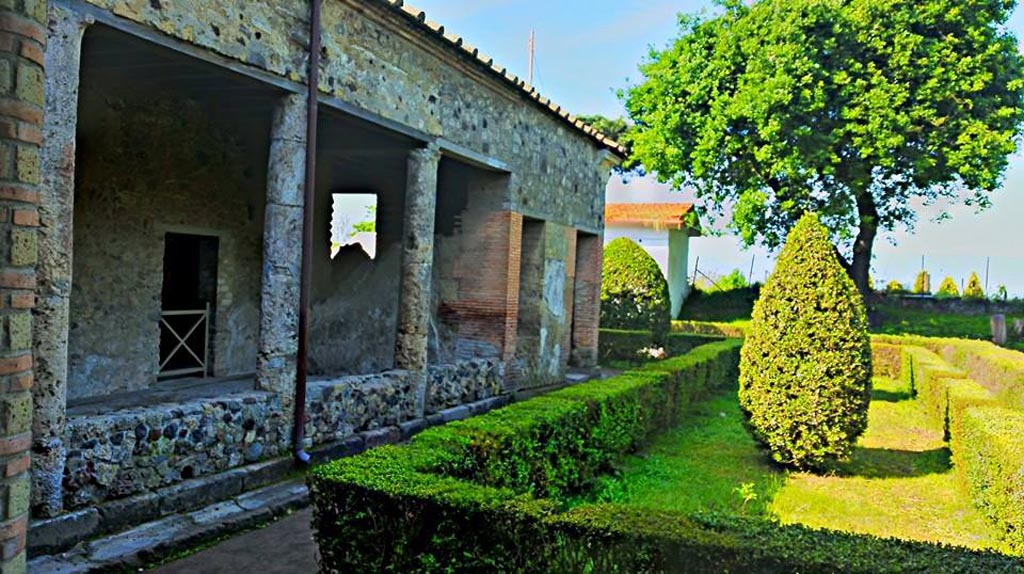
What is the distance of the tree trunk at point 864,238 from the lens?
23953 mm

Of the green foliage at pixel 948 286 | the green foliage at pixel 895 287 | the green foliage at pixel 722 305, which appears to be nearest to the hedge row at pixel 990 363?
the green foliage at pixel 722 305

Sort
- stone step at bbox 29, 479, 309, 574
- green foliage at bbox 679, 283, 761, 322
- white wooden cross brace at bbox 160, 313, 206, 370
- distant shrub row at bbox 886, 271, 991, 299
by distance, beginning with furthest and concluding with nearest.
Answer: distant shrub row at bbox 886, 271, 991, 299
green foliage at bbox 679, 283, 761, 322
white wooden cross brace at bbox 160, 313, 206, 370
stone step at bbox 29, 479, 309, 574

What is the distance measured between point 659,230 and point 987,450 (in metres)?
24.0

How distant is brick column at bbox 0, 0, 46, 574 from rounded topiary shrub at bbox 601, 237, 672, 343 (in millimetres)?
16496

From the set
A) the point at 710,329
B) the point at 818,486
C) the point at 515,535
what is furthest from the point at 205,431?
the point at 710,329

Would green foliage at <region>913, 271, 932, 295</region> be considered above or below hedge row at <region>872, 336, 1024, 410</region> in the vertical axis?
above

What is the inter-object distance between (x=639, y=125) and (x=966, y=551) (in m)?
23.6

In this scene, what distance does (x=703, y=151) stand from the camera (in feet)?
76.1

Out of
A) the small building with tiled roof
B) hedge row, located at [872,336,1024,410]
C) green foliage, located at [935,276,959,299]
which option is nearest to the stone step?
hedge row, located at [872,336,1024,410]

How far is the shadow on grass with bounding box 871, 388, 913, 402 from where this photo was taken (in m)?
15.2

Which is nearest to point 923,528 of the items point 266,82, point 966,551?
point 966,551

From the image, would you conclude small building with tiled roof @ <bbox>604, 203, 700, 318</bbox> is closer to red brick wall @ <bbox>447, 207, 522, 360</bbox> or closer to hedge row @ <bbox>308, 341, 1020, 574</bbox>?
red brick wall @ <bbox>447, 207, 522, 360</bbox>

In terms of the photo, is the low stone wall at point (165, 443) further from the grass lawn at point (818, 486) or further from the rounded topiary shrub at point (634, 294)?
the rounded topiary shrub at point (634, 294)

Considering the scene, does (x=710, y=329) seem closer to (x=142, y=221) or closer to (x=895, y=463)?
(x=895, y=463)
